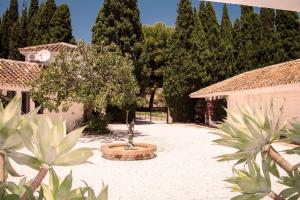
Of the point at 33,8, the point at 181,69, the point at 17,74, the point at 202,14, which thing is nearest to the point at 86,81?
the point at 17,74

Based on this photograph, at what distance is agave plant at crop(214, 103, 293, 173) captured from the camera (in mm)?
1193

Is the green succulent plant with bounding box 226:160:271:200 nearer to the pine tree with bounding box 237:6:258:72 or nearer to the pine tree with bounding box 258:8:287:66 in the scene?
the pine tree with bounding box 237:6:258:72

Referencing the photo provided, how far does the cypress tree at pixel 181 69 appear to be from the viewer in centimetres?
3547

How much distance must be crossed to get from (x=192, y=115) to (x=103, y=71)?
15.6 meters

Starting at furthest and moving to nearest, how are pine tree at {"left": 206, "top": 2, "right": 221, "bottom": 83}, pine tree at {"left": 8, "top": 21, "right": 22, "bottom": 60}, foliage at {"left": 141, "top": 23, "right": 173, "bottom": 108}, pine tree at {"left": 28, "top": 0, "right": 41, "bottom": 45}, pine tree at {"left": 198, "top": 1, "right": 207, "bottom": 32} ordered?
pine tree at {"left": 28, "top": 0, "right": 41, "bottom": 45}, pine tree at {"left": 8, "top": 21, "right": 22, "bottom": 60}, foliage at {"left": 141, "top": 23, "right": 173, "bottom": 108}, pine tree at {"left": 198, "top": 1, "right": 207, "bottom": 32}, pine tree at {"left": 206, "top": 2, "right": 221, "bottom": 83}

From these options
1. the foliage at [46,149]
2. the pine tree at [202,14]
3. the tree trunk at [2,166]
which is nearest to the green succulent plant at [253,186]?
the foliage at [46,149]

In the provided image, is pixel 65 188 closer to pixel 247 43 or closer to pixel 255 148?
pixel 255 148

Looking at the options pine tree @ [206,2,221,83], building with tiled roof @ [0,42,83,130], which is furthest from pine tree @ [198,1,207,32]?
building with tiled roof @ [0,42,83,130]

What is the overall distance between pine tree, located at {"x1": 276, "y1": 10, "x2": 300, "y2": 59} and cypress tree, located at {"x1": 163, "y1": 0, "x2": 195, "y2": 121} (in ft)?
30.5

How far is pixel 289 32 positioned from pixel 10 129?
39575 millimetres

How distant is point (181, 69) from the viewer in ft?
117

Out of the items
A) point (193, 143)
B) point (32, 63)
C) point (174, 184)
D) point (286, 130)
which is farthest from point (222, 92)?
point (286, 130)

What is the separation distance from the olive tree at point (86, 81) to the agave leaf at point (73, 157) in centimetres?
1901

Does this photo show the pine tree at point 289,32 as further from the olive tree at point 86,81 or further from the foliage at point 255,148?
the foliage at point 255,148
